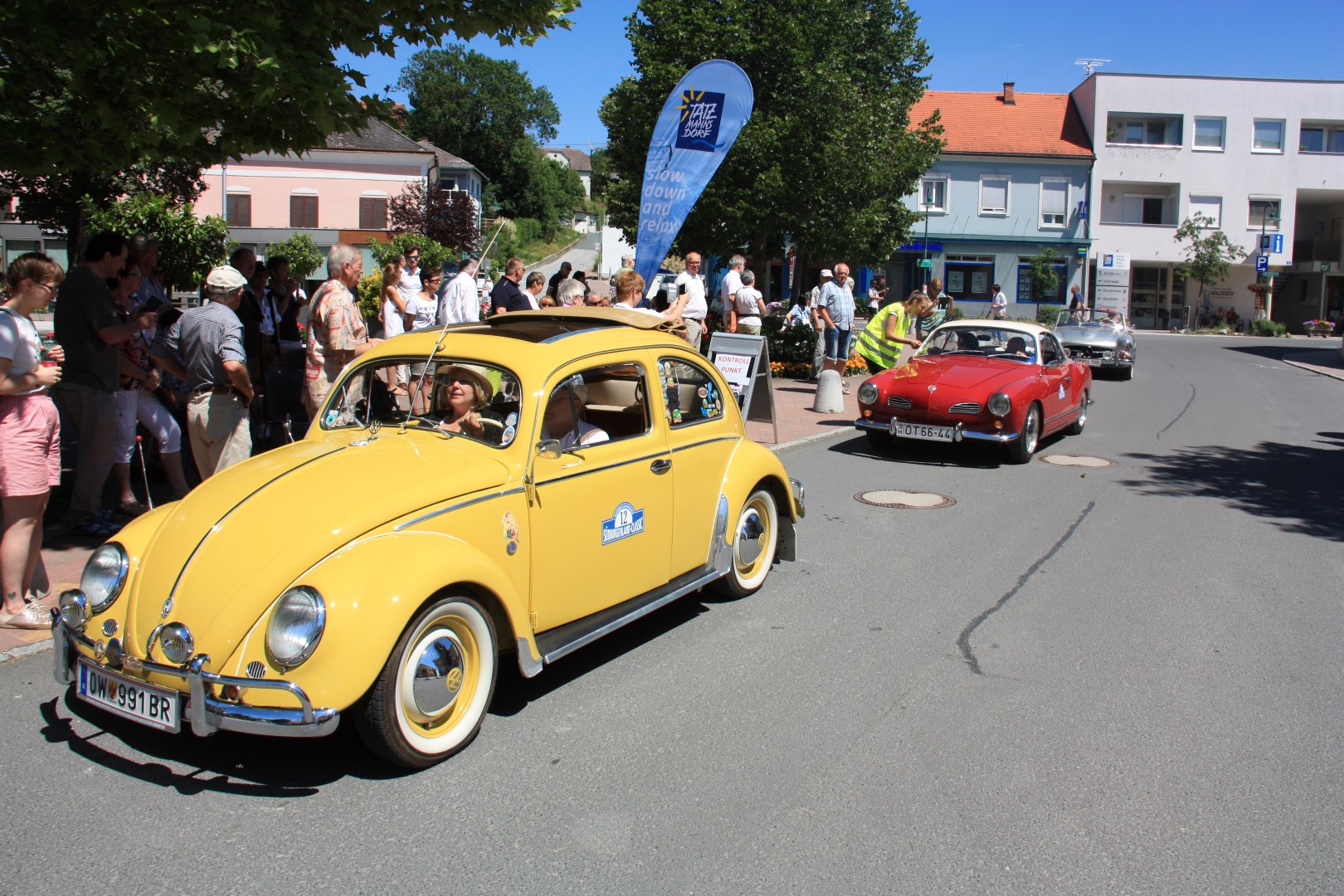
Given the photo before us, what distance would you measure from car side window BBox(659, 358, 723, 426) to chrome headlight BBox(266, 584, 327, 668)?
2368 mm

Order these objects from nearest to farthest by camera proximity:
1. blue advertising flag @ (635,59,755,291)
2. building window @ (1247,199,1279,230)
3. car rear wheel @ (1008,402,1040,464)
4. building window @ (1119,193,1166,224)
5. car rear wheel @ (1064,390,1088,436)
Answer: car rear wheel @ (1008,402,1040,464), blue advertising flag @ (635,59,755,291), car rear wheel @ (1064,390,1088,436), building window @ (1247,199,1279,230), building window @ (1119,193,1166,224)

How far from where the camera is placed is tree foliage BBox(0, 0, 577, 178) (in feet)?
22.0

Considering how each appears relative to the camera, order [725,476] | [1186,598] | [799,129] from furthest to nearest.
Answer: [799,129] < [1186,598] < [725,476]

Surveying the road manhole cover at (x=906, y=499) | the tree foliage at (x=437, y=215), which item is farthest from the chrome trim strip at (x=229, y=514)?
the tree foliage at (x=437, y=215)

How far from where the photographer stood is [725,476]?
590cm

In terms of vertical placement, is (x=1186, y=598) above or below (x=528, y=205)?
below

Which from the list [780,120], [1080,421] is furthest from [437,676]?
[780,120]

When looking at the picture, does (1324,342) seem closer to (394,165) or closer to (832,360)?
(832,360)

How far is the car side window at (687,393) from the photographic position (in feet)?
18.4

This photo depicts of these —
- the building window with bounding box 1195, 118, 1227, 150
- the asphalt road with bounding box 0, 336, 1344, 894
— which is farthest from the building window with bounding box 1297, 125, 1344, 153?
the asphalt road with bounding box 0, 336, 1344, 894

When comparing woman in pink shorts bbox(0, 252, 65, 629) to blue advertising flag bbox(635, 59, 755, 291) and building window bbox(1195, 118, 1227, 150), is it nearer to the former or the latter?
blue advertising flag bbox(635, 59, 755, 291)

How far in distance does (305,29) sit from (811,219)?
20982 millimetres

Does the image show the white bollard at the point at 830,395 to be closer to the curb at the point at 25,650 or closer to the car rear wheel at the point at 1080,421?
the car rear wheel at the point at 1080,421

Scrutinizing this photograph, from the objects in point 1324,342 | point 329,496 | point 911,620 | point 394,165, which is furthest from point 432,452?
point 394,165
